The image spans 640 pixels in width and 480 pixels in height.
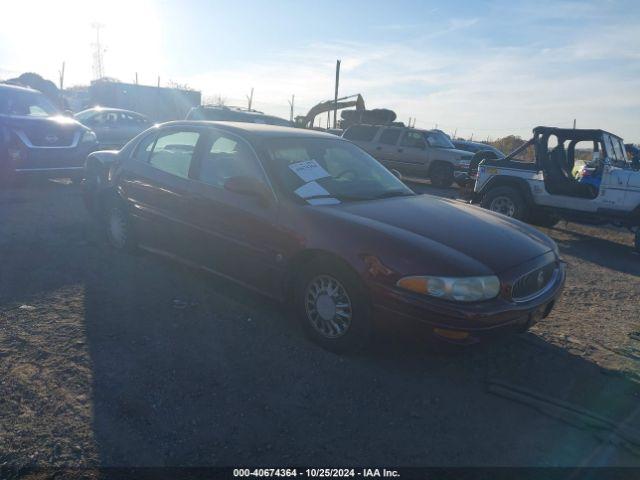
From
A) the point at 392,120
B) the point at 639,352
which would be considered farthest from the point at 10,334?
the point at 392,120

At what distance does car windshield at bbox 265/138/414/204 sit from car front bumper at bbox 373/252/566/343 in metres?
1.05

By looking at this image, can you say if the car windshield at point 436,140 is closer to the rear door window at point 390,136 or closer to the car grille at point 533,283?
the rear door window at point 390,136

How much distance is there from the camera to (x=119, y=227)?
5312mm

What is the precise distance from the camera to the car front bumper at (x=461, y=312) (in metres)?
2.92

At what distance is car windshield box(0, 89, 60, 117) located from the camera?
8.77 metres

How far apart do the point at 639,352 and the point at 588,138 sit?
5.54m

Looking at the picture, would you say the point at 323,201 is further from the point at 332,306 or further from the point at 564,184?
the point at 564,184

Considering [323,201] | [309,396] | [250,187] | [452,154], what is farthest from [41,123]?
[452,154]

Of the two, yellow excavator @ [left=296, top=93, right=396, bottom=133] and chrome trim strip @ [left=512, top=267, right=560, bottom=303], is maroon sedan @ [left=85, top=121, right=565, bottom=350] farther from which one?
yellow excavator @ [left=296, top=93, right=396, bottom=133]

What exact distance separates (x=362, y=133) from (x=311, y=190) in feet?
41.3

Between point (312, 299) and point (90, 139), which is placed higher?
point (90, 139)

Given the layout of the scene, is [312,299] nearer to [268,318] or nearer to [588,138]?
[268,318]

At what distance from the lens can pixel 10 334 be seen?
3521 mm

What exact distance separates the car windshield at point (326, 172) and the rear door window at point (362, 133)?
11277 mm
